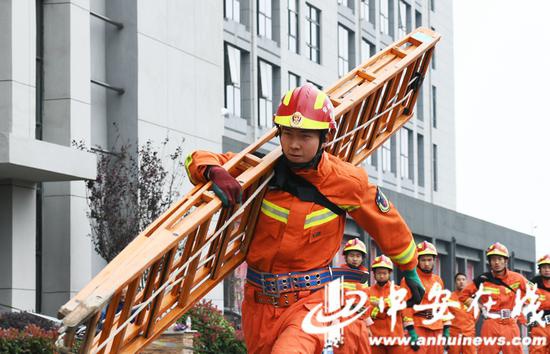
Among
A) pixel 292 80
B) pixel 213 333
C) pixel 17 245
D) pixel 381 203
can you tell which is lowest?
pixel 213 333

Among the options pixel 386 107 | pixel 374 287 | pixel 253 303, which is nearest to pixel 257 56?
pixel 374 287

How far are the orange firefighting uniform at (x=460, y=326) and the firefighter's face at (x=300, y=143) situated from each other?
13.2 meters

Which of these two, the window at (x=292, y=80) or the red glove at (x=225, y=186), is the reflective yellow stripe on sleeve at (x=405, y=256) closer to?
the red glove at (x=225, y=186)

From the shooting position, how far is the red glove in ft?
25.4

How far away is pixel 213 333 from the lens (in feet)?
56.5

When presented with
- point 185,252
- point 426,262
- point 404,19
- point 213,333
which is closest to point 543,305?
point 426,262

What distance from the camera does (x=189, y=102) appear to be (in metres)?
28.2

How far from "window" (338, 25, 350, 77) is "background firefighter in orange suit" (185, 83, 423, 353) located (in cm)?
3452

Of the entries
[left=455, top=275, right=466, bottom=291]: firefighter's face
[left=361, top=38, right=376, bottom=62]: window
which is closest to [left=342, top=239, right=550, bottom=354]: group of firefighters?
[left=455, top=275, right=466, bottom=291]: firefighter's face

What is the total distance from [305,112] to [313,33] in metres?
33.0

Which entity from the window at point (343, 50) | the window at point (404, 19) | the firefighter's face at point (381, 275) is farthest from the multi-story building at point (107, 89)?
the window at point (404, 19)

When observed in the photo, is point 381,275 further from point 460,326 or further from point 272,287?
point 272,287

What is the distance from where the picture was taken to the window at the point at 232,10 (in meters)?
33.9

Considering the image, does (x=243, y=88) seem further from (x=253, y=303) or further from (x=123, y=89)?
(x=253, y=303)
